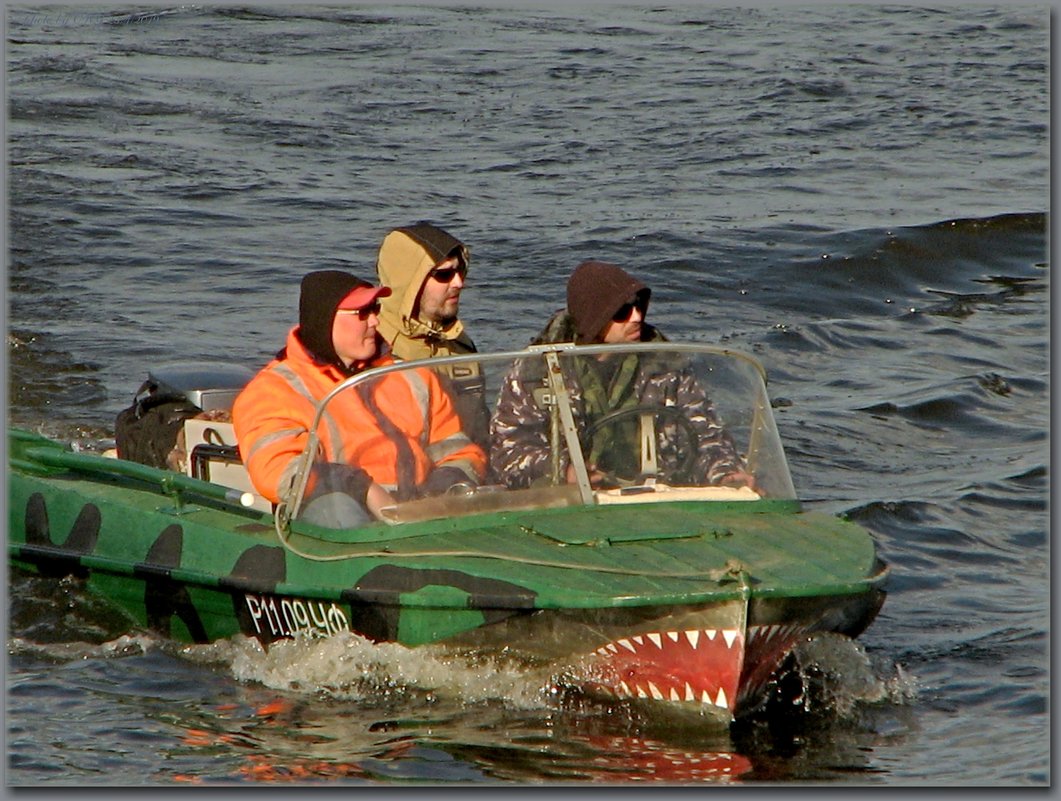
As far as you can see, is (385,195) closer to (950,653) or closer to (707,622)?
(950,653)

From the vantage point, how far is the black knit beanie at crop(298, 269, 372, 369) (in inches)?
285

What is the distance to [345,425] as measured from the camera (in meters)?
7.10

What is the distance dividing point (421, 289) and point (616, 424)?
1555 mm

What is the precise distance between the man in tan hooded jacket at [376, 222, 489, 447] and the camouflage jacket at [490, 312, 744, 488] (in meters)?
1.25

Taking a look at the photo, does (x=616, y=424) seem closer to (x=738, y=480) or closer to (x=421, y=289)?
(x=738, y=480)

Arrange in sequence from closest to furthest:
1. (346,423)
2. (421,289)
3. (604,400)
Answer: (346,423), (604,400), (421,289)

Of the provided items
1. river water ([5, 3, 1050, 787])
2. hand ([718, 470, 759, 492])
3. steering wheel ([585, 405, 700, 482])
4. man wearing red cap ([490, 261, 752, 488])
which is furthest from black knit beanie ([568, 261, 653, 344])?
river water ([5, 3, 1050, 787])

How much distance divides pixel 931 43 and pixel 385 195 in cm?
860

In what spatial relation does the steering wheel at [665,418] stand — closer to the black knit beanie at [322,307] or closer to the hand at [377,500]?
the hand at [377,500]

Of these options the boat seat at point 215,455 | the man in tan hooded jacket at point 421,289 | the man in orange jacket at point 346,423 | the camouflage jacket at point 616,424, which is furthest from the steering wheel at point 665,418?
the boat seat at point 215,455

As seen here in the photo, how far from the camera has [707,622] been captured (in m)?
6.30

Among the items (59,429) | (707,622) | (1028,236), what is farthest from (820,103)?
(707,622)

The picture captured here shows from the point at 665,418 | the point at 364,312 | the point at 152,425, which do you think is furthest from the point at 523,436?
the point at 152,425

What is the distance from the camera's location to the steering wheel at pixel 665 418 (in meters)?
7.18
